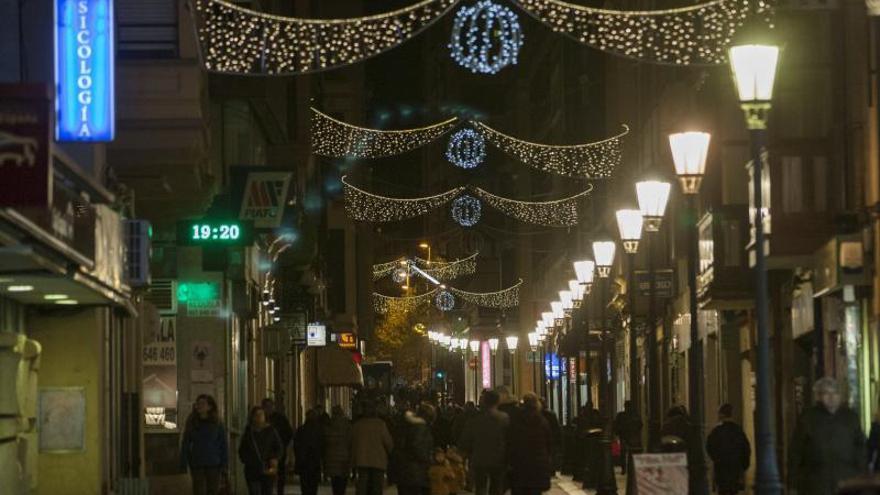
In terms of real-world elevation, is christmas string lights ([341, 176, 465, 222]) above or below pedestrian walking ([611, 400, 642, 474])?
above

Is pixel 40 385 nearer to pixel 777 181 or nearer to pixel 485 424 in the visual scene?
pixel 485 424

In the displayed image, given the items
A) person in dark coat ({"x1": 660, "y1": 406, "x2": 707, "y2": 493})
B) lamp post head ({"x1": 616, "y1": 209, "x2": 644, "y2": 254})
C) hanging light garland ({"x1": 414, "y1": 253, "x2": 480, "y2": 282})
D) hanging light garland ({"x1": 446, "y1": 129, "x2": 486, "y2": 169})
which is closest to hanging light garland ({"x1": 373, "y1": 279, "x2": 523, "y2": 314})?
hanging light garland ({"x1": 414, "y1": 253, "x2": 480, "y2": 282})

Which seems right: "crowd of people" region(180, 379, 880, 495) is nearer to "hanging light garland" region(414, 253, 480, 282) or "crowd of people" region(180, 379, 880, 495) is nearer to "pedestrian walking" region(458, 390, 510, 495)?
"pedestrian walking" region(458, 390, 510, 495)

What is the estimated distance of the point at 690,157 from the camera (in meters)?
21.7

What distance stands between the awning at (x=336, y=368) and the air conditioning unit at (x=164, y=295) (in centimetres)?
2475

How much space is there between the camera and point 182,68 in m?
24.4

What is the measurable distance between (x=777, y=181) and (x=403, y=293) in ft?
350

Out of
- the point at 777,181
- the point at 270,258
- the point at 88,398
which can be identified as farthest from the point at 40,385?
the point at 270,258

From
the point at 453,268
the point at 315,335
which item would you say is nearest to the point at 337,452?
the point at 315,335

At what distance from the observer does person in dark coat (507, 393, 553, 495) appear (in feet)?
76.2

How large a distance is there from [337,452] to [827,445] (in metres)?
13.5

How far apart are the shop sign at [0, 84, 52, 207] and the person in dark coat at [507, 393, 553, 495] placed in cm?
1069

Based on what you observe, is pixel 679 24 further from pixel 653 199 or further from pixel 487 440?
pixel 487 440

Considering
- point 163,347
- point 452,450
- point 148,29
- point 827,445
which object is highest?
point 148,29
